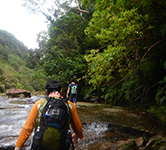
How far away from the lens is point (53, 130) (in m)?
1.37

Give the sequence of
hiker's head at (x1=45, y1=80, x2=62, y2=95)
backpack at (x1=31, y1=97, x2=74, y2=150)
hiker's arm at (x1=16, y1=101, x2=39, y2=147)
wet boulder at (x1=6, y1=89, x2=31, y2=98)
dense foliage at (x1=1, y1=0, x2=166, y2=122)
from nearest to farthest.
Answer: backpack at (x1=31, y1=97, x2=74, y2=150), hiker's arm at (x1=16, y1=101, x2=39, y2=147), hiker's head at (x1=45, y1=80, x2=62, y2=95), dense foliage at (x1=1, y1=0, x2=166, y2=122), wet boulder at (x1=6, y1=89, x2=31, y2=98)

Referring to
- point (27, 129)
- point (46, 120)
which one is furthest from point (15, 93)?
point (46, 120)

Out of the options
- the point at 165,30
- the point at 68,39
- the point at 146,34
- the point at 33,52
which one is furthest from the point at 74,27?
the point at 165,30

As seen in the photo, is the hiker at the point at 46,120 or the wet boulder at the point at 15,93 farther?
the wet boulder at the point at 15,93

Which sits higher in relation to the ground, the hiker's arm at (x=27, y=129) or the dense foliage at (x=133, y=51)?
the dense foliage at (x=133, y=51)

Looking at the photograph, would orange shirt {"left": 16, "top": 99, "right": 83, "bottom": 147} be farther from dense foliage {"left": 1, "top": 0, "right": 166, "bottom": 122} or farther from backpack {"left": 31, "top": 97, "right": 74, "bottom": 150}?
dense foliage {"left": 1, "top": 0, "right": 166, "bottom": 122}

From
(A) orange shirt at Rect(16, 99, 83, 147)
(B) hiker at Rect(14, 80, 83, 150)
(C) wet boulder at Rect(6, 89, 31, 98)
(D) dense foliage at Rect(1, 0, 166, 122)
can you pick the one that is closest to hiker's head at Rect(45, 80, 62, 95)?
(B) hiker at Rect(14, 80, 83, 150)

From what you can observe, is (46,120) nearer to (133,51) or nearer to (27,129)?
(27,129)

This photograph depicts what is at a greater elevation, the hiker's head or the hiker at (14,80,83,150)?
the hiker's head

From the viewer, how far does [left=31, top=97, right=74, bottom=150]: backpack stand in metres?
1.36

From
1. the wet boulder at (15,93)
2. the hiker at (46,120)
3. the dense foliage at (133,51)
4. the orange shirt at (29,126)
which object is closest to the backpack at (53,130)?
the hiker at (46,120)

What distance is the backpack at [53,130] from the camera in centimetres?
136

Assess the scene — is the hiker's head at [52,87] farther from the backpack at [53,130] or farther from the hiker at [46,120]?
the backpack at [53,130]

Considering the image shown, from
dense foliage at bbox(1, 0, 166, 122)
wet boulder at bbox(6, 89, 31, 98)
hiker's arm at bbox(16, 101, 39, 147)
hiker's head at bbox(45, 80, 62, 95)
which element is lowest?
wet boulder at bbox(6, 89, 31, 98)
